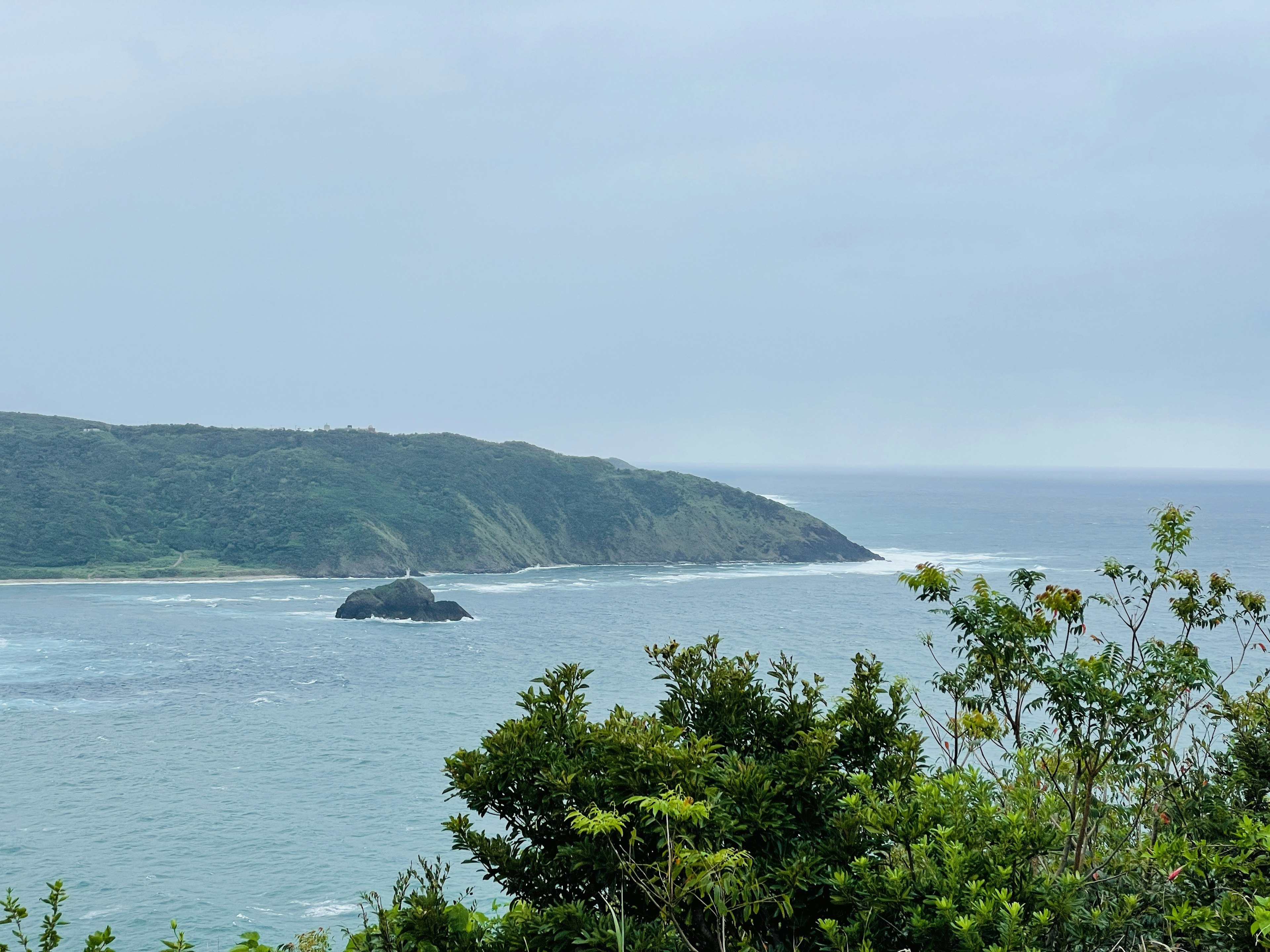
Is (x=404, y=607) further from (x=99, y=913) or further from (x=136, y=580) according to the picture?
(x=99, y=913)

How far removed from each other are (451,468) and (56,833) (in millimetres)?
102313

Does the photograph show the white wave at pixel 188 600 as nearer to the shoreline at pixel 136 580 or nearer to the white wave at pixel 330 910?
the shoreline at pixel 136 580

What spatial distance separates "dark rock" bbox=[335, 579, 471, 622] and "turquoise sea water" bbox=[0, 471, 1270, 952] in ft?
5.26

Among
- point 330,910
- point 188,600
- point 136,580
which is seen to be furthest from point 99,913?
point 136,580

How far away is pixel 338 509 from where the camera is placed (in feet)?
379

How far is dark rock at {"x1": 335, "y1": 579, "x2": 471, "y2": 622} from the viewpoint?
250ft

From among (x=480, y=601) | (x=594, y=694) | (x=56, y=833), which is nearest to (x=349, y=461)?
(x=480, y=601)

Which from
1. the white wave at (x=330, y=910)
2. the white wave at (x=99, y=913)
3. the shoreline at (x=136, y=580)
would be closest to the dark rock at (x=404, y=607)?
the shoreline at (x=136, y=580)

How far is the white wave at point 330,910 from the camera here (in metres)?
25.2

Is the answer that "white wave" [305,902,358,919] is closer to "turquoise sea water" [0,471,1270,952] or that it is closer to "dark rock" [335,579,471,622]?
"turquoise sea water" [0,471,1270,952]

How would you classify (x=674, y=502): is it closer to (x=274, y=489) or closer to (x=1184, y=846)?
(x=274, y=489)

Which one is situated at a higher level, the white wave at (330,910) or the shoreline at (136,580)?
the shoreline at (136,580)

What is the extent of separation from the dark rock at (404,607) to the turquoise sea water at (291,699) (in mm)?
1605

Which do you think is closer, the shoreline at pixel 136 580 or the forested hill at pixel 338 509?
the shoreline at pixel 136 580
